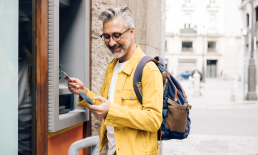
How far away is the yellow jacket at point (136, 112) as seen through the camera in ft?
5.46

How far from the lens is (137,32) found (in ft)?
12.7

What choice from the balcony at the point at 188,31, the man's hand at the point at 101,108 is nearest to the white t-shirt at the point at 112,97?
the man's hand at the point at 101,108

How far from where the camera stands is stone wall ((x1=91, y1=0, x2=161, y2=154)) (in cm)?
281

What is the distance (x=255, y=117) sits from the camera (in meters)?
9.01

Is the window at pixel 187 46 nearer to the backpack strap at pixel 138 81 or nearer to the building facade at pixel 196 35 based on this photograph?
the building facade at pixel 196 35

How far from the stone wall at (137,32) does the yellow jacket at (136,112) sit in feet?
3.24

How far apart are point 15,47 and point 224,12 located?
43.5m

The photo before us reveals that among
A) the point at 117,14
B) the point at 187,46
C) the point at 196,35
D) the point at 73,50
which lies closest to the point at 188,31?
the point at 196,35

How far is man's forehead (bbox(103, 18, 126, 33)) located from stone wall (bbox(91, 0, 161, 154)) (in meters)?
0.97

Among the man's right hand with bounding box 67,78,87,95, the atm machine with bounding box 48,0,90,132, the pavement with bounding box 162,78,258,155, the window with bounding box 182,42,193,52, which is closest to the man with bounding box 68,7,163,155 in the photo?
the man's right hand with bounding box 67,78,87,95

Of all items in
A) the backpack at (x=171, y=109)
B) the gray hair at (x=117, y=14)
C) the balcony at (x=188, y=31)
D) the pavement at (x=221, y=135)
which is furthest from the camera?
the balcony at (x=188, y=31)

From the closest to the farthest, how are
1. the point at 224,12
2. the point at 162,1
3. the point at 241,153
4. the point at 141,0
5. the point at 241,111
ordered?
the point at 141,0, the point at 162,1, the point at 241,153, the point at 241,111, the point at 224,12

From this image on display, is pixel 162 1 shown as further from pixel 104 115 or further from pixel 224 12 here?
pixel 224 12

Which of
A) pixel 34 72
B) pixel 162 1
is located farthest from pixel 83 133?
pixel 162 1
